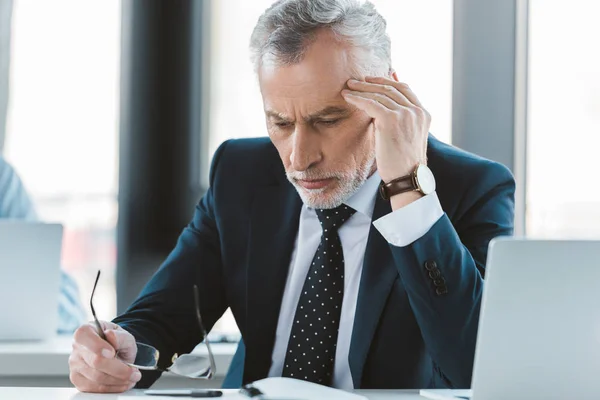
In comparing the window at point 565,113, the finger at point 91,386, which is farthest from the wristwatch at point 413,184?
the window at point 565,113

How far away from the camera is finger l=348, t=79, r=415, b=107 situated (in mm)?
1755

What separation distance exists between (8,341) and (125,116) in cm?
161

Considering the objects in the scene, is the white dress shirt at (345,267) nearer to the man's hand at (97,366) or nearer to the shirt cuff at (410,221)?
the shirt cuff at (410,221)

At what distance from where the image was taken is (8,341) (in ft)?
7.54

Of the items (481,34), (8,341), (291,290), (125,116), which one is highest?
(481,34)

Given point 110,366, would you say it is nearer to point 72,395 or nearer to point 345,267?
point 72,395

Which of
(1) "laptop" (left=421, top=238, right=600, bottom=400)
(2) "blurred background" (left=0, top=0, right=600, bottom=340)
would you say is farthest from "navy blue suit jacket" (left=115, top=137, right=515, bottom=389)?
(2) "blurred background" (left=0, top=0, right=600, bottom=340)

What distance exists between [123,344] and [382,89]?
75cm

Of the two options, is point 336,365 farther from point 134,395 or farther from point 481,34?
point 481,34

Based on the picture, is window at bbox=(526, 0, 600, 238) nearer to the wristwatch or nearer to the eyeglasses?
the wristwatch

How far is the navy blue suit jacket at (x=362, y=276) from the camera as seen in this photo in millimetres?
1605

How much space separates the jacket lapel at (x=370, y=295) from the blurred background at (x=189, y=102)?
1.89 metres

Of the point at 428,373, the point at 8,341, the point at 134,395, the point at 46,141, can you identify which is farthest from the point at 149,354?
the point at 46,141

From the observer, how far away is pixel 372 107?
1714mm
